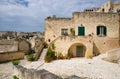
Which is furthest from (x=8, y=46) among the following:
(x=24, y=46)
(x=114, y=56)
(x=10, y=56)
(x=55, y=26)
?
(x=114, y=56)

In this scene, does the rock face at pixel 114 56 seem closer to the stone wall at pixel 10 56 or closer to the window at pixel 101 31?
the window at pixel 101 31

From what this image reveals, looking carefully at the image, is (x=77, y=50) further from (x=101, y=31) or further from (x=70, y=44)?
(x=101, y=31)

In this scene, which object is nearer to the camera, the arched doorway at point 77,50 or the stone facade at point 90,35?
the stone facade at point 90,35

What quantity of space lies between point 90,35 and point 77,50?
335 centimetres

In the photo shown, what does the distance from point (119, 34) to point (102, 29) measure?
9.72 ft

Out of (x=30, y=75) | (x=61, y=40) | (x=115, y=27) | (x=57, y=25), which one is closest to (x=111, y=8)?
(x=115, y=27)

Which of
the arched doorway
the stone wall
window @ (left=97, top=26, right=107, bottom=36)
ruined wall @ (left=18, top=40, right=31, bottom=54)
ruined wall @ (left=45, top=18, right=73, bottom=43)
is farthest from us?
ruined wall @ (left=18, top=40, right=31, bottom=54)

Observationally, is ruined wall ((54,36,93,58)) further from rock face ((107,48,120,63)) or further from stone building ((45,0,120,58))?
rock face ((107,48,120,63))

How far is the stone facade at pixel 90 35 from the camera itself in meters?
28.2

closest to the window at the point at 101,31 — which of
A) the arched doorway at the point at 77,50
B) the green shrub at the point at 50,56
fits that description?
the arched doorway at the point at 77,50

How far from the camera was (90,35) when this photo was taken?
2970 centimetres

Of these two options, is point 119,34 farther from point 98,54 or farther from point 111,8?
point 111,8

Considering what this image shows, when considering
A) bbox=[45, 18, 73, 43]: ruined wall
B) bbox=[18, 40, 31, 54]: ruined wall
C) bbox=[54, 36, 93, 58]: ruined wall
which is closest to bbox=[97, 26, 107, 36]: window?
bbox=[54, 36, 93, 58]: ruined wall

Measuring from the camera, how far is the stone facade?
92.5ft
